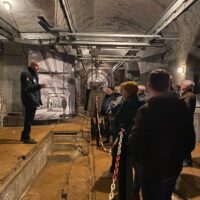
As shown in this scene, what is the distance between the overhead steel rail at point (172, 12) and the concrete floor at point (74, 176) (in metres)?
3.81

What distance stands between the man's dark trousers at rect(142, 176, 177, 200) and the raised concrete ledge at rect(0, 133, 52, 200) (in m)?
2.32

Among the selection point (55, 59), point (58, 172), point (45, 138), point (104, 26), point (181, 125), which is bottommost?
point (58, 172)

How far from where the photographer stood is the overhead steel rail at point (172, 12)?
22.4 ft

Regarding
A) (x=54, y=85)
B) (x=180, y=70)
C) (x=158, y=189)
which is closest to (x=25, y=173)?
(x=158, y=189)

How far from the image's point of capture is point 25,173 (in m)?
5.53

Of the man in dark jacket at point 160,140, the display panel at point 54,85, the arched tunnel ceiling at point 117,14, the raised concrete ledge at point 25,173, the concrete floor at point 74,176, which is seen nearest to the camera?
the man in dark jacket at point 160,140

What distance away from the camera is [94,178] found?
5.64 metres

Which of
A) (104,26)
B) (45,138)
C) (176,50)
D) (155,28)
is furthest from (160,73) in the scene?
(104,26)

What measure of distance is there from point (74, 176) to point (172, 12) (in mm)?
5137

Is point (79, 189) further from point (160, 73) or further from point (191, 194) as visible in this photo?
point (160, 73)

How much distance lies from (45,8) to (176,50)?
17.8ft

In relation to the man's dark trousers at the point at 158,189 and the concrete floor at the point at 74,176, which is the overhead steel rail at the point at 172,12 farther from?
the man's dark trousers at the point at 158,189

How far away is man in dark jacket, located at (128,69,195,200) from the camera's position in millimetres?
2502

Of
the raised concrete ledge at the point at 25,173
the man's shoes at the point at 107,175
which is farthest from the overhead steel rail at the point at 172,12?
the raised concrete ledge at the point at 25,173
